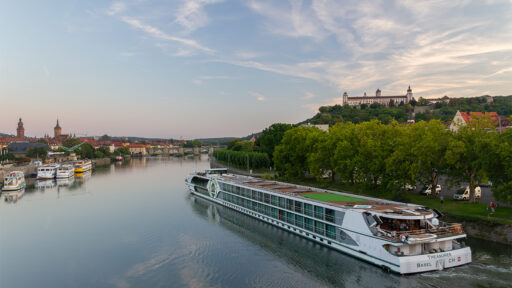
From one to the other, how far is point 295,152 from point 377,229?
3040cm

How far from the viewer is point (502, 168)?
79.2 ft

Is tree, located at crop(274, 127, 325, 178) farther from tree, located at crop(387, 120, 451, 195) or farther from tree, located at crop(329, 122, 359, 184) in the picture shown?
tree, located at crop(387, 120, 451, 195)

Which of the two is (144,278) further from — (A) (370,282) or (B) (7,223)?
(B) (7,223)

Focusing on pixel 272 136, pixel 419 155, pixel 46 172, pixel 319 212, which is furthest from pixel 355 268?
pixel 46 172

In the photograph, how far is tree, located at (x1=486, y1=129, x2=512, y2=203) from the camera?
73.3ft

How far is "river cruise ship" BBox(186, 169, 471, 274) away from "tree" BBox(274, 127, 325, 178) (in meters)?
18.1

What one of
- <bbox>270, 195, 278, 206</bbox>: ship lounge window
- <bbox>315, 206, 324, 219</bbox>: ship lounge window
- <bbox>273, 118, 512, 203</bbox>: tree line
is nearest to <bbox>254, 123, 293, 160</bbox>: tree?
<bbox>273, 118, 512, 203</bbox>: tree line

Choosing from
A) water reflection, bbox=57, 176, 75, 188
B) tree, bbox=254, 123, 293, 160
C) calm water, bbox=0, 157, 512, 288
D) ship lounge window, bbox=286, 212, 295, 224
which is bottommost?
calm water, bbox=0, 157, 512, 288

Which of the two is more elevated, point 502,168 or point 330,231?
point 502,168

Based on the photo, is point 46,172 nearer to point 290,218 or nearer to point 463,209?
point 290,218

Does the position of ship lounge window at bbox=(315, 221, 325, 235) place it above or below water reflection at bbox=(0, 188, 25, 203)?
above

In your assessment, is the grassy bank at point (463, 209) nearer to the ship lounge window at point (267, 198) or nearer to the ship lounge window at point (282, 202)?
the ship lounge window at point (282, 202)

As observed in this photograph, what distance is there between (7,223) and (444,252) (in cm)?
3626

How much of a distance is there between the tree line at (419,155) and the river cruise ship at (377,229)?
6.17 meters
